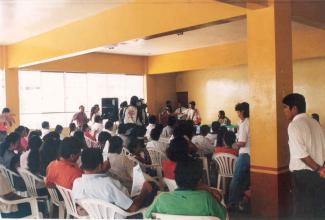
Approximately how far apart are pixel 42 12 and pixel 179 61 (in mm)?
5474

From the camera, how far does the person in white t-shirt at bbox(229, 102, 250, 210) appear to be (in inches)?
179

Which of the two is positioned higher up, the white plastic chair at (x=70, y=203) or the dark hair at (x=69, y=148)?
the dark hair at (x=69, y=148)

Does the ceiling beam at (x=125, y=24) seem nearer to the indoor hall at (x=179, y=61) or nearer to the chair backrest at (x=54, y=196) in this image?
the indoor hall at (x=179, y=61)

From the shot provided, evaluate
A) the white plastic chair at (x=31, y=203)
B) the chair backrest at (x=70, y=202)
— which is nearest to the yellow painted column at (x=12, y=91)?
the white plastic chair at (x=31, y=203)

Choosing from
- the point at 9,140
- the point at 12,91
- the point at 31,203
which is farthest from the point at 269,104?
the point at 12,91

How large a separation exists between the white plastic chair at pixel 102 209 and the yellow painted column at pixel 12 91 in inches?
287

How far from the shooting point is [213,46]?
9961 mm

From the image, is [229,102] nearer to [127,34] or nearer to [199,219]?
[127,34]

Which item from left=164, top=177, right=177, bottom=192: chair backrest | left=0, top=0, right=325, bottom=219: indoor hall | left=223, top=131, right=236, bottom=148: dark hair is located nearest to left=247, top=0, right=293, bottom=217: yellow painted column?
left=0, top=0, right=325, bottom=219: indoor hall

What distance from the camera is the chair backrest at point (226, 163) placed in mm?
4949

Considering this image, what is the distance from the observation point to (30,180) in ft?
12.8

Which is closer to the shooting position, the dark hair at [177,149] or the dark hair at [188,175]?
the dark hair at [188,175]

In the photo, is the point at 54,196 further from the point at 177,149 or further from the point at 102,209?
the point at 177,149

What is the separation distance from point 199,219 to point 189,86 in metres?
11.0
